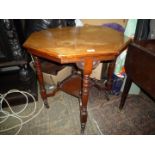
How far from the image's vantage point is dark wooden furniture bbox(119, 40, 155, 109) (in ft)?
3.12

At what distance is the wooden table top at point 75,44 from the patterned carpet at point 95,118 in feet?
2.41

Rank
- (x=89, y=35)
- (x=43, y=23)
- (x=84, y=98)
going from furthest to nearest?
(x=43, y=23) → (x=89, y=35) → (x=84, y=98)

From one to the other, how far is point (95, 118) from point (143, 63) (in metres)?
0.75

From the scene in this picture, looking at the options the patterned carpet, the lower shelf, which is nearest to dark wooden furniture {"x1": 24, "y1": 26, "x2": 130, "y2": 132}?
the patterned carpet

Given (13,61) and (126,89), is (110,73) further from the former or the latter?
(13,61)

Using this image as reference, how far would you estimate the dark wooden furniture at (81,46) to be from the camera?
92cm

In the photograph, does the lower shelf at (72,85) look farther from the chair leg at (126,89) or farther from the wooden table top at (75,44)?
the wooden table top at (75,44)

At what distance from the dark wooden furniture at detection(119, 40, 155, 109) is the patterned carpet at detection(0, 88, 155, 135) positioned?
0.50m

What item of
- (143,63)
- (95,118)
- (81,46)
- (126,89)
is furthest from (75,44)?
(95,118)

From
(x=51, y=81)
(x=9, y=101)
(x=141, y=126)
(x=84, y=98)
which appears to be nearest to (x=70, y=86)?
(x=51, y=81)

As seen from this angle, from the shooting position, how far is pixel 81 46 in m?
1.00
